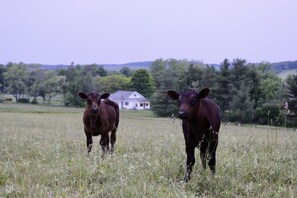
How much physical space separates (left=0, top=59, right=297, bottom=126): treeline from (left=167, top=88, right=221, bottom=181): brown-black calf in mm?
14281

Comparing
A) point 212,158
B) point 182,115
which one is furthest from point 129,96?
point 182,115

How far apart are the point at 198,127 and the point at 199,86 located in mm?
61185

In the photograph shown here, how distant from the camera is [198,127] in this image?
7.18 meters

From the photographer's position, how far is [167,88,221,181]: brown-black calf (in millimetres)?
6988

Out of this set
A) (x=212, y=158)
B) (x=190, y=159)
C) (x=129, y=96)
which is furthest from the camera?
(x=129, y=96)

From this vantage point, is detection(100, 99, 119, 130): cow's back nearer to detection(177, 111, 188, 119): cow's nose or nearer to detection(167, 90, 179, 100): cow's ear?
detection(167, 90, 179, 100): cow's ear

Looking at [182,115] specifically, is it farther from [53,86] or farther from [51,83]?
[51,83]

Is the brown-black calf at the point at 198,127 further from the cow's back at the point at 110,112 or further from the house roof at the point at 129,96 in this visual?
the house roof at the point at 129,96

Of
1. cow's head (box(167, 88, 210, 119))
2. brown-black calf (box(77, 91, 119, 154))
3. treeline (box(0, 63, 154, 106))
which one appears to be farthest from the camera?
treeline (box(0, 63, 154, 106))

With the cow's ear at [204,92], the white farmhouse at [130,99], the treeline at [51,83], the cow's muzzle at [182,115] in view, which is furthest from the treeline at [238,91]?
the cow's muzzle at [182,115]

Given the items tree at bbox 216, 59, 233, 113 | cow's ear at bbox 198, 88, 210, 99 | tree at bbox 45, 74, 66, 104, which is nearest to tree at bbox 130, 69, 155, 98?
tree at bbox 45, 74, 66, 104

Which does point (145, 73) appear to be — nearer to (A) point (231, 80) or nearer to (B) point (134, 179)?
(A) point (231, 80)

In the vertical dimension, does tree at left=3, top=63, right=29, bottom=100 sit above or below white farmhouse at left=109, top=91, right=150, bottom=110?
above

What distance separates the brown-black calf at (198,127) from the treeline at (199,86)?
14281 millimetres
